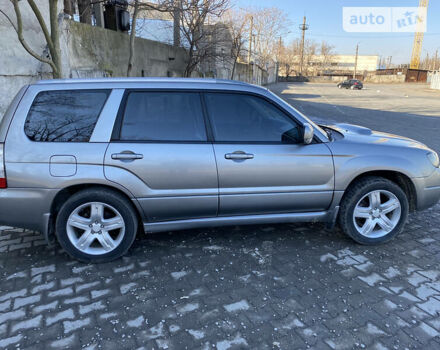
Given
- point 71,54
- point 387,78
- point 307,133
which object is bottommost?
point 307,133

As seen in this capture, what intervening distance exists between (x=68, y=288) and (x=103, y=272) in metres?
0.34

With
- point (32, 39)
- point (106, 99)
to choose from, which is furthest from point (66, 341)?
point (32, 39)

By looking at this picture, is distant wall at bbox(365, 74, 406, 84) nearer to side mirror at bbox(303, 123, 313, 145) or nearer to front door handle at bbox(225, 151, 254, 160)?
side mirror at bbox(303, 123, 313, 145)

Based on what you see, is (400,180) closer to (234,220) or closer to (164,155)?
(234,220)

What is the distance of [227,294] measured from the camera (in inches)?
112

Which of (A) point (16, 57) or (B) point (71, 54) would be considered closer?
(A) point (16, 57)

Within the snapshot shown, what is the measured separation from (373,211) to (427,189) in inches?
25.6

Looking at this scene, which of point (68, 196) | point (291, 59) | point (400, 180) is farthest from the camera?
point (291, 59)

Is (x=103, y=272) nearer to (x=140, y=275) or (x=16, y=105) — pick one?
(x=140, y=275)

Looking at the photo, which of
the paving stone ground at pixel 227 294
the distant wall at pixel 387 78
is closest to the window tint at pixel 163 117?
the paving stone ground at pixel 227 294

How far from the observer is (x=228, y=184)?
10.8 feet

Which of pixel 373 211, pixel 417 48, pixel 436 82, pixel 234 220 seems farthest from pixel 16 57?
pixel 417 48

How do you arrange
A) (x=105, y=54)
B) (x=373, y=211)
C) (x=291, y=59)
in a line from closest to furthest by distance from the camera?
1. (x=373, y=211)
2. (x=105, y=54)
3. (x=291, y=59)

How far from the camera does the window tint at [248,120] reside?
3.36 m
